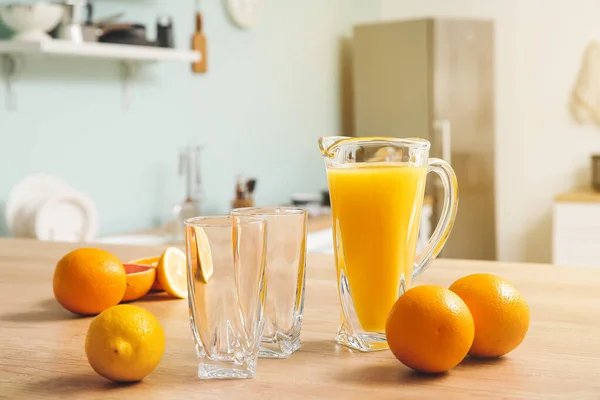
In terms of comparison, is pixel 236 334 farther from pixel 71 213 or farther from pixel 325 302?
pixel 71 213

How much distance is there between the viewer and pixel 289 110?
416cm

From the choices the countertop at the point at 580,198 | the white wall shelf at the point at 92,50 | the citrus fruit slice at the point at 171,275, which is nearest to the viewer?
the citrus fruit slice at the point at 171,275

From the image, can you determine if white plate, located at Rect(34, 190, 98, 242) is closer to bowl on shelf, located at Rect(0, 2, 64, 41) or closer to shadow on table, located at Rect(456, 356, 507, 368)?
bowl on shelf, located at Rect(0, 2, 64, 41)

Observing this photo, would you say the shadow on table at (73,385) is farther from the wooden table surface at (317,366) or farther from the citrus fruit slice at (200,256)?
the citrus fruit slice at (200,256)

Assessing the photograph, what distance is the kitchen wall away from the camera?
4.56 m

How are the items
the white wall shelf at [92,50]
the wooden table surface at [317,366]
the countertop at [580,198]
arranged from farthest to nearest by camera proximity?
the countertop at [580,198]
the white wall shelf at [92,50]
the wooden table surface at [317,366]

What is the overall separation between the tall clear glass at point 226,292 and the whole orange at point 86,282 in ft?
0.91

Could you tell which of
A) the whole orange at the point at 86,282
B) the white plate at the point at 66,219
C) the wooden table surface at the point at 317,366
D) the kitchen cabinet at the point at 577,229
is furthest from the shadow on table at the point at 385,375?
the kitchen cabinet at the point at 577,229

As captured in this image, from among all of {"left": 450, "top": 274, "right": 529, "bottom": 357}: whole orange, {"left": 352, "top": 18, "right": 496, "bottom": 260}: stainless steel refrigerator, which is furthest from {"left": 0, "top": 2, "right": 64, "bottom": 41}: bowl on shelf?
{"left": 352, "top": 18, "right": 496, "bottom": 260}: stainless steel refrigerator

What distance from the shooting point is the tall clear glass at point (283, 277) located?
0.77 m

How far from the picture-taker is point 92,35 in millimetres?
2619

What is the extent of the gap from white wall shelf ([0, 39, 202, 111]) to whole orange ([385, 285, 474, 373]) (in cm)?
198

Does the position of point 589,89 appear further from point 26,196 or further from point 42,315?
point 42,315

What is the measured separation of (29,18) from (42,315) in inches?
65.7
